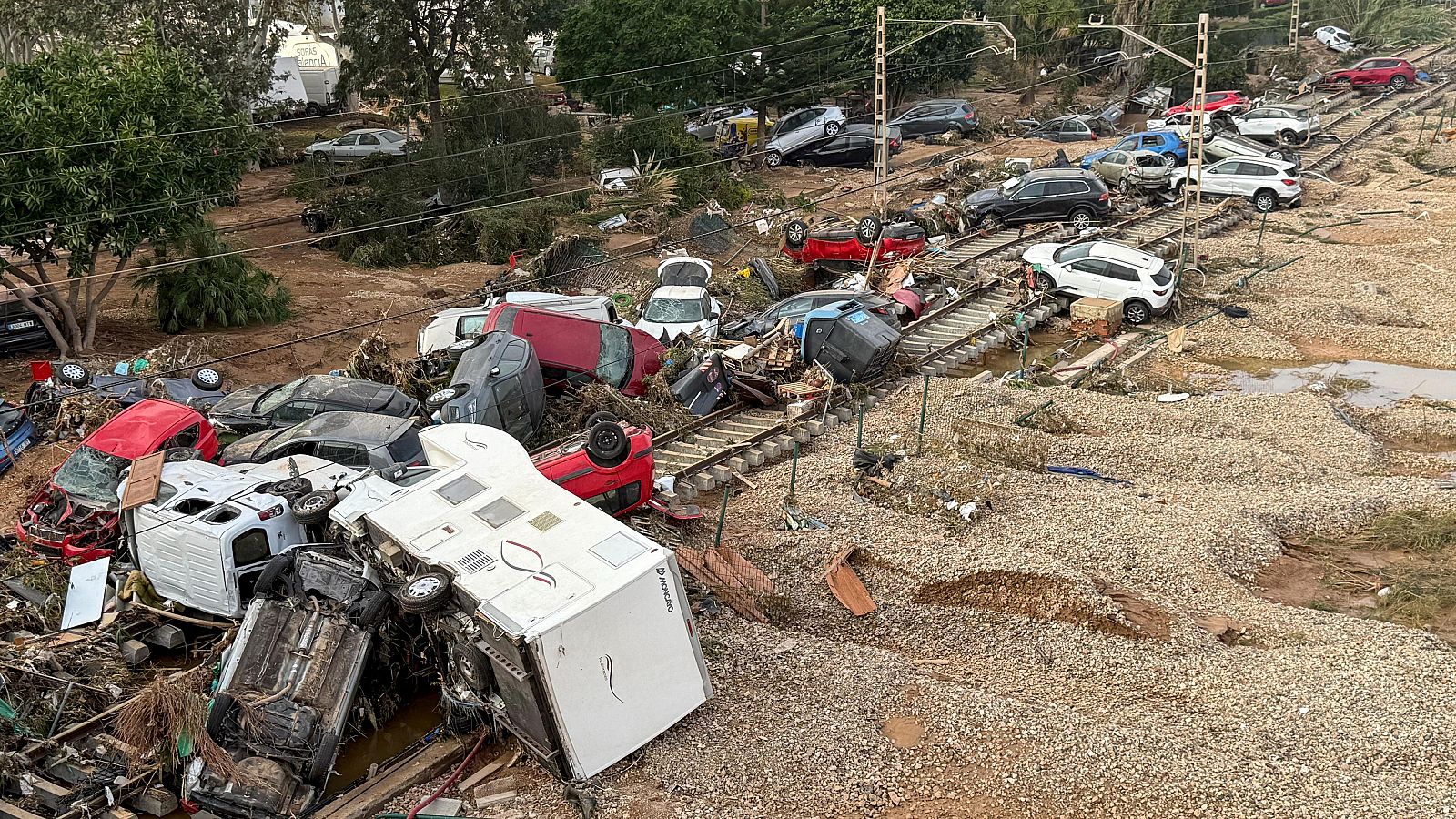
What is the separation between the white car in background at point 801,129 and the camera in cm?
3900

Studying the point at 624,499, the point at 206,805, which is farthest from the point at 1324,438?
the point at 206,805

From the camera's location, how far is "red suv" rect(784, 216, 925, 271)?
2633 centimetres

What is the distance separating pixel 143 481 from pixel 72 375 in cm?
689

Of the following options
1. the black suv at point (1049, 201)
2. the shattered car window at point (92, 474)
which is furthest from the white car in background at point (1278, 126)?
the shattered car window at point (92, 474)

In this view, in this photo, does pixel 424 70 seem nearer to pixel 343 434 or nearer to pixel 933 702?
pixel 343 434

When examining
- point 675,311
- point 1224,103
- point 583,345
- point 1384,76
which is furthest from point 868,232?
point 1384,76

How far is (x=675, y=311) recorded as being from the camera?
21.7m

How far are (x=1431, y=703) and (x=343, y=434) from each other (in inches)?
496

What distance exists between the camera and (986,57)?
56.7m

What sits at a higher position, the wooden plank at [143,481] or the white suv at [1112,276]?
the wooden plank at [143,481]

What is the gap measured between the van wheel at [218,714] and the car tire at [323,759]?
857 mm

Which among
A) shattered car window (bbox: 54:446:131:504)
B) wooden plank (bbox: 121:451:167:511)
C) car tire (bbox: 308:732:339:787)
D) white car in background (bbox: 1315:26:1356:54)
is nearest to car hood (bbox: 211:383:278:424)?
shattered car window (bbox: 54:446:131:504)

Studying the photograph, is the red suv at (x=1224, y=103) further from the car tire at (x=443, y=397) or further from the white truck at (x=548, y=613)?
the white truck at (x=548, y=613)

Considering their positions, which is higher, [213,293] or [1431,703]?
[213,293]
